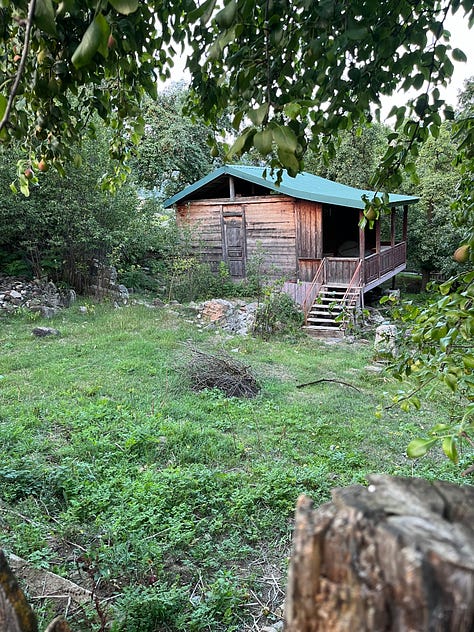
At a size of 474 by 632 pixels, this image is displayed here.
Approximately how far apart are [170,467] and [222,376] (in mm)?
2590

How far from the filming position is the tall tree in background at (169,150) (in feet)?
61.7

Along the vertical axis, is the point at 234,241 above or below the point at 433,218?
below

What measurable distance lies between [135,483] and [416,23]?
11.1 feet

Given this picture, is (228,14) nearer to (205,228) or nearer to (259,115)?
(259,115)

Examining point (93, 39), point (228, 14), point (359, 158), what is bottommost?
point (93, 39)

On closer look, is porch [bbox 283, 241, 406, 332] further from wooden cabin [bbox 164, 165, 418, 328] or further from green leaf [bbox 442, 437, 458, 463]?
green leaf [bbox 442, 437, 458, 463]

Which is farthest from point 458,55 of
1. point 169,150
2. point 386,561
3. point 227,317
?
point 169,150

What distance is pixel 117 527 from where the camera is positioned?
289 cm

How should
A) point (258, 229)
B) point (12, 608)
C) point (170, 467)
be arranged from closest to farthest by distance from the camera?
point (12, 608), point (170, 467), point (258, 229)

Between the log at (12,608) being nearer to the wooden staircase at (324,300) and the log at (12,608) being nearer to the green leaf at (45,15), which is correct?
the green leaf at (45,15)

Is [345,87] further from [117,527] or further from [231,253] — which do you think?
[231,253]

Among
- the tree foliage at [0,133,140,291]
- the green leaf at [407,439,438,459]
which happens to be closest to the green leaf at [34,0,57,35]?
the green leaf at [407,439,438,459]

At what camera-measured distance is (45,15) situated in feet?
2.60

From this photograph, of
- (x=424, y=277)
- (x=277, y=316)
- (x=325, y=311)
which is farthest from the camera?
(x=424, y=277)
